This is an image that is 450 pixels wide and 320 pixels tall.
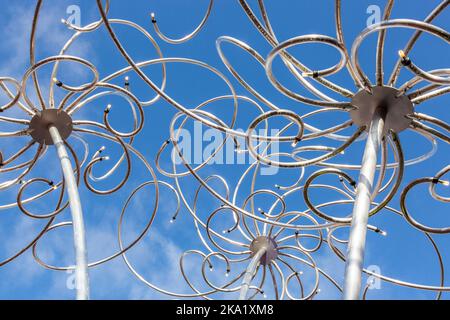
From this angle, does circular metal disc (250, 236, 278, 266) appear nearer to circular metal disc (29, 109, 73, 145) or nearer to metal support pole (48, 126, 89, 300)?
circular metal disc (29, 109, 73, 145)

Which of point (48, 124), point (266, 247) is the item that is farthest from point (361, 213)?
point (266, 247)

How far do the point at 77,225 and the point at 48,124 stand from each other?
2735mm

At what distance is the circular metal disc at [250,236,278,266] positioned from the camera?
54.4ft

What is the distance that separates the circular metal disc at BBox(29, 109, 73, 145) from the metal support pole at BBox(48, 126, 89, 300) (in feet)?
0.38

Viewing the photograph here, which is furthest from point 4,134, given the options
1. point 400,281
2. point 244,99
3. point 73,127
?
point 400,281

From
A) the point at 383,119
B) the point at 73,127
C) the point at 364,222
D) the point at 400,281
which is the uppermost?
the point at 73,127

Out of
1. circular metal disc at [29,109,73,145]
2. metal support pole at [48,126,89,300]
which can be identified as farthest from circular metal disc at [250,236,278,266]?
metal support pole at [48,126,89,300]

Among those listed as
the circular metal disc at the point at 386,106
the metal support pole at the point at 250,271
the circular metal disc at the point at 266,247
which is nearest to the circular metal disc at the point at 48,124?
the metal support pole at the point at 250,271

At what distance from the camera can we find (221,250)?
1666cm

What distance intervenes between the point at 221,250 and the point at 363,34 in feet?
30.8

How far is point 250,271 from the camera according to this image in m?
15.3

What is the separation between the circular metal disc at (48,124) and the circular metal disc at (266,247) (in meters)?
6.29
